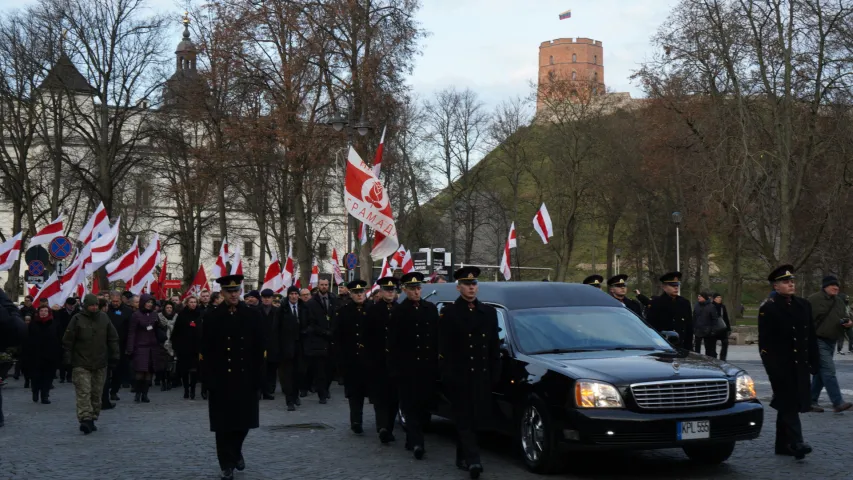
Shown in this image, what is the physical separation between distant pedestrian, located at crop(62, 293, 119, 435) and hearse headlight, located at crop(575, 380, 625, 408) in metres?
7.28

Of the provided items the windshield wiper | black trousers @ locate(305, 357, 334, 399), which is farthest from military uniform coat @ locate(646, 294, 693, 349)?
black trousers @ locate(305, 357, 334, 399)

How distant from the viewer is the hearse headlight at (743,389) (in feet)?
31.6

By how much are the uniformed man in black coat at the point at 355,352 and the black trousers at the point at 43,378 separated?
740cm

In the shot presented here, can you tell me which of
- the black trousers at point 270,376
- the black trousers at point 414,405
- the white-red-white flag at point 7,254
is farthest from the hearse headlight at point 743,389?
the white-red-white flag at point 7,254

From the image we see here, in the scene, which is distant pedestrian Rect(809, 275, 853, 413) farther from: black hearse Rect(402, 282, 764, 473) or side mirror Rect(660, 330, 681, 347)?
black hearse Rect(402, 282, 764, 473)

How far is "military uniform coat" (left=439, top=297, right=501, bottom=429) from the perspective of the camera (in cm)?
975

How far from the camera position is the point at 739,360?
26.8 meters

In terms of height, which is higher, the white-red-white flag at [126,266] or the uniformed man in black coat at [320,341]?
the white-red-white flag at [126,266]

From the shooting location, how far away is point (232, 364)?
389 inches

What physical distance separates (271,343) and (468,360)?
27.5ft

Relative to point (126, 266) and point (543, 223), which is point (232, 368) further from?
point (543, 223)

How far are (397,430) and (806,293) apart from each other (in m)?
52.6

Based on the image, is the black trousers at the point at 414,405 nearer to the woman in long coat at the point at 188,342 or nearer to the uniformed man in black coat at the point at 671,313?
the uniformed man in black coat at the point at 671,313

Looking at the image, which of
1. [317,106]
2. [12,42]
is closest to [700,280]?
[317,106]
